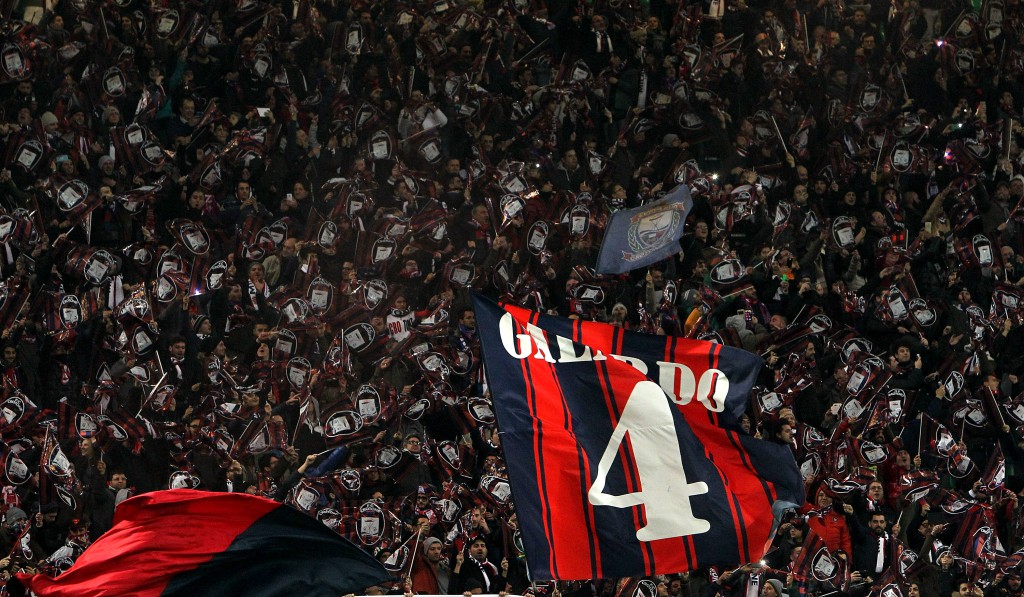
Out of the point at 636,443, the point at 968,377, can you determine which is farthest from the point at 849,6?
the point at 636,443

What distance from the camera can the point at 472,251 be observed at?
54.3 ft

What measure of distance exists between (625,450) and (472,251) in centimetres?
821

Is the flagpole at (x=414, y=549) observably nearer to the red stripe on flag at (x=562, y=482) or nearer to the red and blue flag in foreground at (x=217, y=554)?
the red stripe on flag at (x=562, y=482)

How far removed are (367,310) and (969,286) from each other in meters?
6.12

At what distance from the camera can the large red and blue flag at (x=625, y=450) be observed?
8180 millimetres

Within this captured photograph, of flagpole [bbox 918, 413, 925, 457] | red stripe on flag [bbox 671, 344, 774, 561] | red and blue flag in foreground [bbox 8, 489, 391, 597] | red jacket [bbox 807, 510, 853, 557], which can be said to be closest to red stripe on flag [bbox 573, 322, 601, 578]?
red stripe on flag [bbox 671, 344, 774, 561]

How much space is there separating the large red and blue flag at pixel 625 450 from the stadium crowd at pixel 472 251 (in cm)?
500

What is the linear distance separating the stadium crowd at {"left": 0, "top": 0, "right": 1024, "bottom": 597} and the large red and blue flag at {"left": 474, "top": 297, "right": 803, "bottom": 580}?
5005 millimetres

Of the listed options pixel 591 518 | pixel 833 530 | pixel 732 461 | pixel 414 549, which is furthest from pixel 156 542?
pixel 833 530

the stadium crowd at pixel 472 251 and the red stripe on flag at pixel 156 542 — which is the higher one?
the red stripe on flag at pixel 156 542

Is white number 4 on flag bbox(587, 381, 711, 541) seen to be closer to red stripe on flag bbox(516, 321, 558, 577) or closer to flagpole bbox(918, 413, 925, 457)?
red stripe on flag bbox(516, 321, 558, 577)

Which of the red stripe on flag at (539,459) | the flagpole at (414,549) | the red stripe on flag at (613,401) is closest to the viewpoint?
the red stripe on flag at (539,459)

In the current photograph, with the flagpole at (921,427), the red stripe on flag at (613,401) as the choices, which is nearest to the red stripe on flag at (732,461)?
the red stripe on flag at (613,401)

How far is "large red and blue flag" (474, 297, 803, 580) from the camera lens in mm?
8180
